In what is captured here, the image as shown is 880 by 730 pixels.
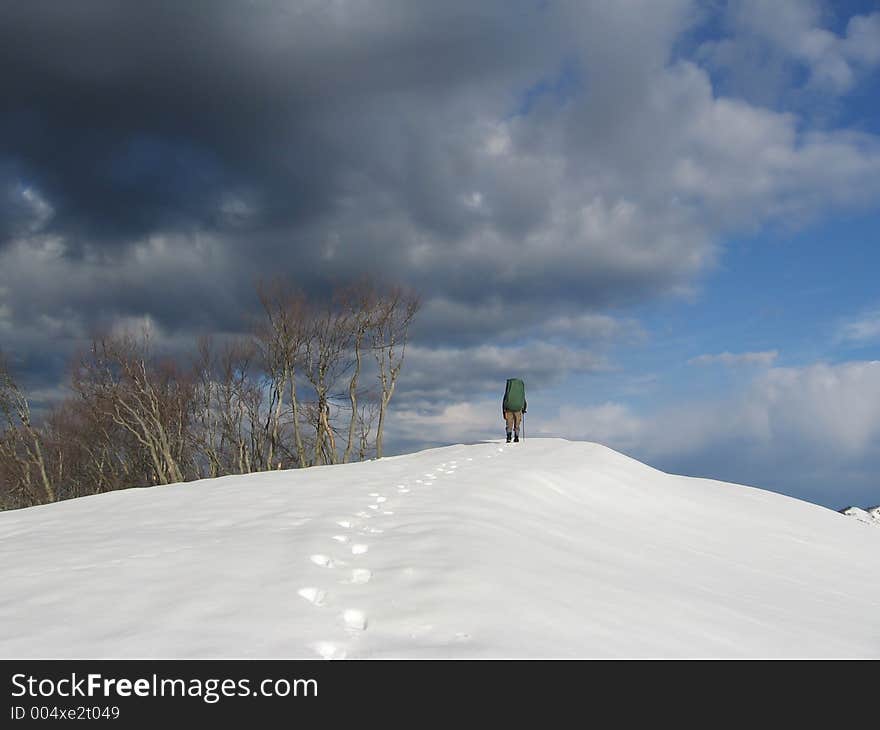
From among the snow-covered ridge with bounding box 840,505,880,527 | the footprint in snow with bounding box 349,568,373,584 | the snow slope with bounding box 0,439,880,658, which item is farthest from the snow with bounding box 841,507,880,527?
the footprint in snow with bounding box 349,568,373,584

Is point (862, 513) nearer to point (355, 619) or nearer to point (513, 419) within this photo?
point (513, 419)

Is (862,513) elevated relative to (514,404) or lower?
lower

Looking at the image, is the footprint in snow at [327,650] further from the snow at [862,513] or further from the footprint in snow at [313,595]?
the snow at [862,513]

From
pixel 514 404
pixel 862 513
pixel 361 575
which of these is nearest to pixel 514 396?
pixel 514 404

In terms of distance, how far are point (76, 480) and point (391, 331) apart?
808 inches

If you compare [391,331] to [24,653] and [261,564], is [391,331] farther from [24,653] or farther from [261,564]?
[24,653]

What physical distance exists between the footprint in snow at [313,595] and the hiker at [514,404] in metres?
15.7

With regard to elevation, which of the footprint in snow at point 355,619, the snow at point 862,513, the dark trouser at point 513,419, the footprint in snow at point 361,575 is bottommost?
the snow at point 862,513

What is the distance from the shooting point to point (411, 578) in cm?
451

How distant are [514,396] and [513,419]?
0.75 metres

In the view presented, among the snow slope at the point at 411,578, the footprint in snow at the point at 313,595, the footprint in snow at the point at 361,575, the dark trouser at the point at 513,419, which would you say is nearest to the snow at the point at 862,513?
the dark trouser at the point at 513,419

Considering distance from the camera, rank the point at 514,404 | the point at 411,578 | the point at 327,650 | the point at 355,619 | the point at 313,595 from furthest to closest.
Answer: the point at 514,404 < the point at 411,578 < the point at 313,595 < the point at 355,619 < the point at 327,650

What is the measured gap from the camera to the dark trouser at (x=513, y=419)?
19.7m
